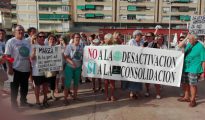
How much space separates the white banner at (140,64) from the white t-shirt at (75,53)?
0.52 m

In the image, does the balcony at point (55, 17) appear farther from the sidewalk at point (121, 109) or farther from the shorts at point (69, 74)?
the shorts at point (69, 74)

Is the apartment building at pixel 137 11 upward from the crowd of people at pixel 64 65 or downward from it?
upward

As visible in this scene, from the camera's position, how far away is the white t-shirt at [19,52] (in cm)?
632

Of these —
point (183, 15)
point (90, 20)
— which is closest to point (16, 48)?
point (90, 20)

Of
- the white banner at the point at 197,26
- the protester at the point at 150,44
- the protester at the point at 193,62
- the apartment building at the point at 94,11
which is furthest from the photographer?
the apartment building at the point at 94,11

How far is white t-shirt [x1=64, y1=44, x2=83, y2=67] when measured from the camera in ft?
23.5

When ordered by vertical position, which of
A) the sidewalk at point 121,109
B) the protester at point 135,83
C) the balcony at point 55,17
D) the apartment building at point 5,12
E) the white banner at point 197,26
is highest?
the balcony at point 55,17

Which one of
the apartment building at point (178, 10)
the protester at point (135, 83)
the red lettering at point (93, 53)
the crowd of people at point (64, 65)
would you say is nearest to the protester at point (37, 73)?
the crowd of people at point (64, 65)

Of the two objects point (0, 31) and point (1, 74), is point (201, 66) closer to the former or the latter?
point (1, 74)

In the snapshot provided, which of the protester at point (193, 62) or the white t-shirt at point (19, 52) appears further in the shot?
the protester at point (193, 62)

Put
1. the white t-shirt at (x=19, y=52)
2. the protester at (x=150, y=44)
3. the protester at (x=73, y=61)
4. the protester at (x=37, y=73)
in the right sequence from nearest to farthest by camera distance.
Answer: the white t-shirt at (x=19, y=52), the protester at (x=37, y=73), the protester at (x=73, y=61), the protester at (x=150, y=44)

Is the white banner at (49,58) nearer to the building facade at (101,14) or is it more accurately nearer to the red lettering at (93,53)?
the red lettering at (93,53)

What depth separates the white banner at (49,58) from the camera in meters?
6.75

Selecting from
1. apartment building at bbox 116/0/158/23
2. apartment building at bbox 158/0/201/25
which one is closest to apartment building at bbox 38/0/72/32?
apartment building at bbox 116/0/158/23
